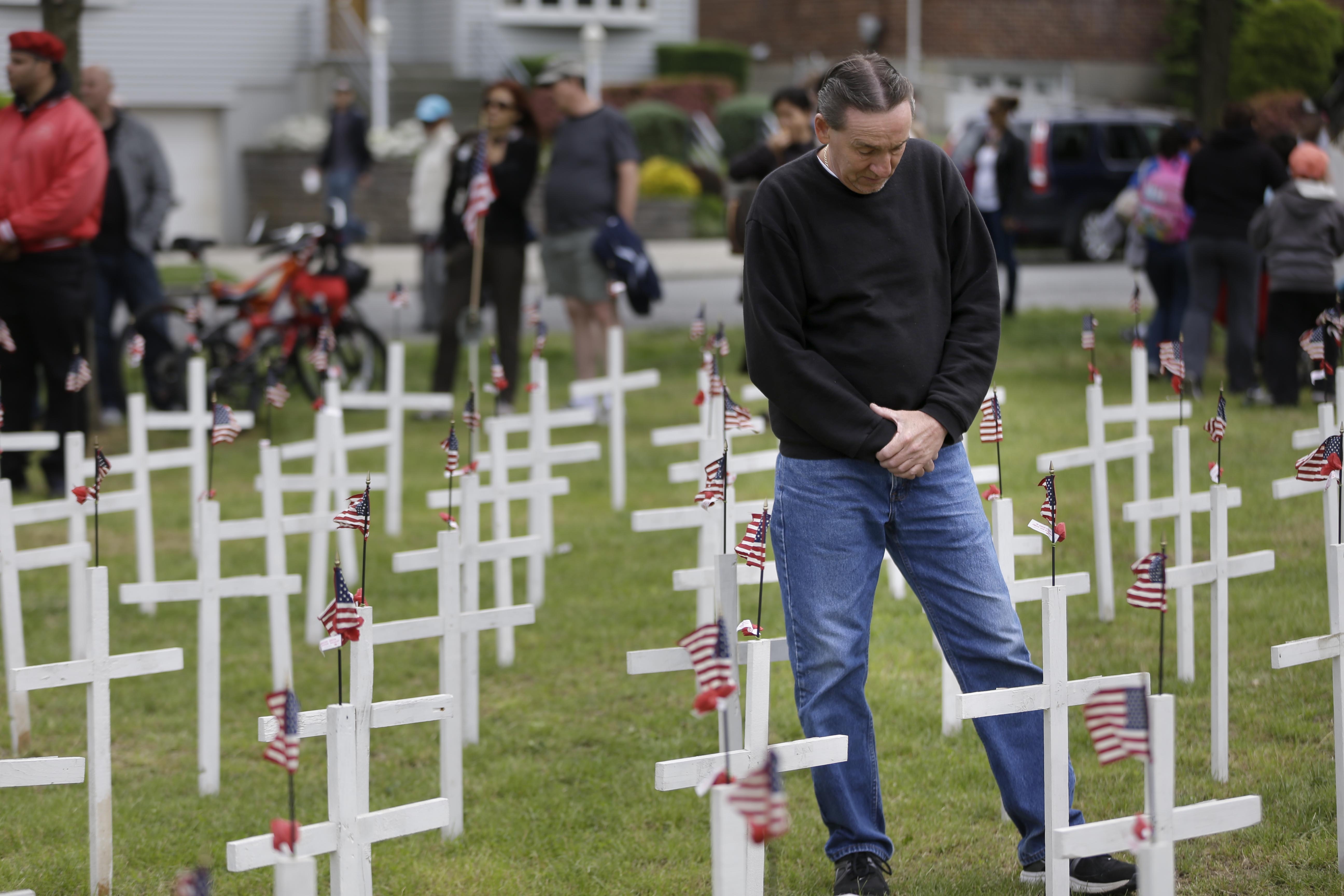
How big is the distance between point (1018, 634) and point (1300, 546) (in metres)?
3.76

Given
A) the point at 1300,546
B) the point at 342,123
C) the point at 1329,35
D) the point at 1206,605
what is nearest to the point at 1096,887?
the point at 1206,605

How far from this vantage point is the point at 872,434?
349cm

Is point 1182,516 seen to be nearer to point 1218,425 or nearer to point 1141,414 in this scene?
point 1218,425

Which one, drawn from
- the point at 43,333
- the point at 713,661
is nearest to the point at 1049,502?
the point at 713,661

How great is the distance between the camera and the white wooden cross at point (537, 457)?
6.28 m

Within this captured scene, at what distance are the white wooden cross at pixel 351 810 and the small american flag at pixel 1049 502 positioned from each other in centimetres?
151

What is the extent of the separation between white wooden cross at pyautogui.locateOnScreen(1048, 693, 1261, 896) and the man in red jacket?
5.64m

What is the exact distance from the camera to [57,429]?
8219mm

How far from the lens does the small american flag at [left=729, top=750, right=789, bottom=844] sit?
245 cm

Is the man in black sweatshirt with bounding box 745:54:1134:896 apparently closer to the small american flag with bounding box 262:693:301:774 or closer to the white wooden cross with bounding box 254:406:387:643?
the small american flag with bounding box 262:693:301:774

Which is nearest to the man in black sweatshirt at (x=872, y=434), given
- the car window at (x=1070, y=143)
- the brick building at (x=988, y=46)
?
the car window at (x=1070, y=143)

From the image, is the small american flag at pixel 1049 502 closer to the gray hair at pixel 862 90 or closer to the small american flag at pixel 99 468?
the gray hair at pixel 862 90

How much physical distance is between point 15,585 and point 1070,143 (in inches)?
722

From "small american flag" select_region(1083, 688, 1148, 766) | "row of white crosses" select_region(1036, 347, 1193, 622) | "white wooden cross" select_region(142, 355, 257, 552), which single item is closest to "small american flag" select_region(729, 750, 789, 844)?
"small american flag" select_region(1083, 688, 1148, 766)
